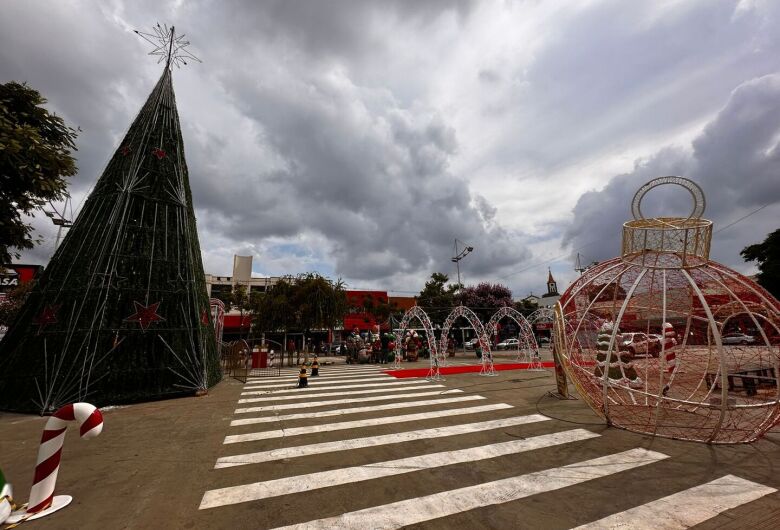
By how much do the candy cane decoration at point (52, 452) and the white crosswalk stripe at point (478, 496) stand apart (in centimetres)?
314

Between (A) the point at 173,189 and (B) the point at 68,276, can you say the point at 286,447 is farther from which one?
(A) the point at 173,189

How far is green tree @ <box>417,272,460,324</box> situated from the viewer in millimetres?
40281

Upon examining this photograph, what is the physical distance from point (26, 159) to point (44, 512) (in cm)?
916

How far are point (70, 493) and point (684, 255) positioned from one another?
11740 mm

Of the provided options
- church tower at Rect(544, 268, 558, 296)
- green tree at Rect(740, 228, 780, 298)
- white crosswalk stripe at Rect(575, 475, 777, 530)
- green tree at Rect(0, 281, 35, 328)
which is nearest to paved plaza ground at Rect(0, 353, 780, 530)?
white crosswalk stripe at Rect(575, 475, 777, 530)

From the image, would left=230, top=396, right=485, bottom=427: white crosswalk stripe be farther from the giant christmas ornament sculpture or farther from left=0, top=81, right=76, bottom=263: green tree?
left=0, top=81, right=76, bottom=263: green tree

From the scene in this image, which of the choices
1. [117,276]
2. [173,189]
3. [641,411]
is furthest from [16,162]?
[641,411]

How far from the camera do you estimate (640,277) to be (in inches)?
281

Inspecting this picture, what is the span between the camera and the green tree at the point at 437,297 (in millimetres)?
40281

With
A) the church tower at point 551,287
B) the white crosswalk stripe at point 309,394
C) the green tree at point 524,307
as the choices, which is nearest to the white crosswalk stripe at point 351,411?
the white crosswalk stripe at point 309,394

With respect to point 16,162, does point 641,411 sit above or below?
below

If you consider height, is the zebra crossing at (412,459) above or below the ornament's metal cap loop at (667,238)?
below

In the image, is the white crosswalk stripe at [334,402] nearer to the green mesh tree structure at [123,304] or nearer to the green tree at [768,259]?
the green mesh tree structure at [123,304]

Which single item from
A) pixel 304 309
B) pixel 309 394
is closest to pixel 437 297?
pixel 304 309
